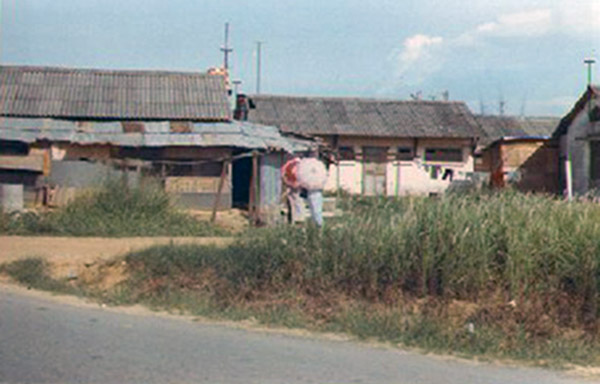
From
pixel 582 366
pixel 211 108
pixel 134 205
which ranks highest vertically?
pixel 211 108

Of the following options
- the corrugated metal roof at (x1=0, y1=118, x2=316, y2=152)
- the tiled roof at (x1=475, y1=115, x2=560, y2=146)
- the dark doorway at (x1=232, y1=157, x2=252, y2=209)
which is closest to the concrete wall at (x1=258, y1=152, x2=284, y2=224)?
the corrugated metal roof at (x1=0, y1=118, x2=316, y2=152)

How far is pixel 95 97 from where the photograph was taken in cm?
→ 2341

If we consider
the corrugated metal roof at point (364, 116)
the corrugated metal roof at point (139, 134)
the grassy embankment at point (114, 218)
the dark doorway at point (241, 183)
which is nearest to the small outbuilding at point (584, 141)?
the corrugated metal roof at point (364, 116)

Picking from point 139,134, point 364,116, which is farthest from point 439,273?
point 364,116

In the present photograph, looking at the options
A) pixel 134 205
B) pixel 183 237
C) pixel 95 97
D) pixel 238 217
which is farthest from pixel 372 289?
pixel 95 97

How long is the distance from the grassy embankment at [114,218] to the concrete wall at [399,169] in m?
16.1

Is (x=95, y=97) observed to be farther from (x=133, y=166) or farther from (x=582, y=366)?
(x=582, y=366)

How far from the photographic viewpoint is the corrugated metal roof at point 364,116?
3131 cm

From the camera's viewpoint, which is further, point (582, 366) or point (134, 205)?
point (134, 205)

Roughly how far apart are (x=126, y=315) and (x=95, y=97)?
1638cm

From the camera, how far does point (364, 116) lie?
3238 centimetres

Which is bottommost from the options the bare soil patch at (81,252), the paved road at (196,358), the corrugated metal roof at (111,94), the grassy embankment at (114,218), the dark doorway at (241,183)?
the paved road at (196,358)

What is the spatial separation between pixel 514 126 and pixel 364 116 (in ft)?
38.9

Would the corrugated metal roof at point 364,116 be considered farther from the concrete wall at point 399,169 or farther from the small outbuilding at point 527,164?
the small outbuilding at point 527,164
